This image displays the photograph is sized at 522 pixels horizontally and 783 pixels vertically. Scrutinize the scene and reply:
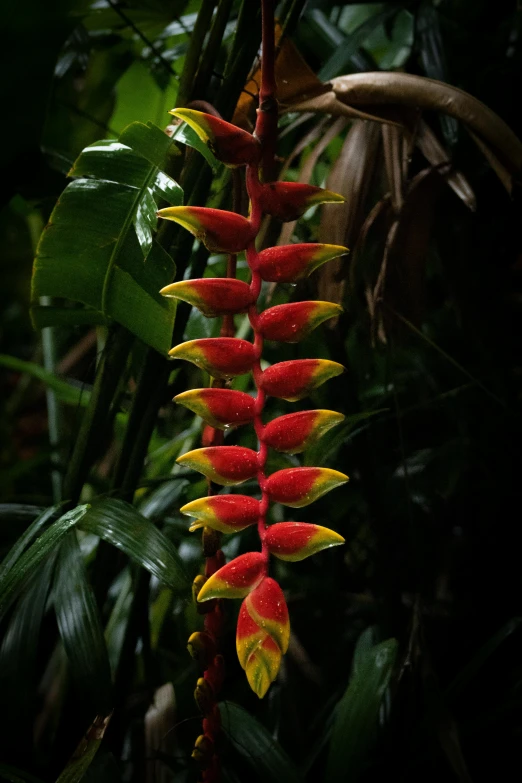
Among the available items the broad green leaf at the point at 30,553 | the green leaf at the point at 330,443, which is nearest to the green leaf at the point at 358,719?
the green leaf at the point at 330,443

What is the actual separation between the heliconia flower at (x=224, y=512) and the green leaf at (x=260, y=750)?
1.04ft

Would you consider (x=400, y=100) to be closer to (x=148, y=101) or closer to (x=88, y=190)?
(x=88, y=190)

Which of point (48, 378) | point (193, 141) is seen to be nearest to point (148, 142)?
point (193, 141)

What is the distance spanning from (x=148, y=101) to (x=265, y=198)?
0.53 metres

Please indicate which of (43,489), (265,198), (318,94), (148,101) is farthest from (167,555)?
(43,489)

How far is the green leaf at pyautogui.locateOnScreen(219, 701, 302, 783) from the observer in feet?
1.81

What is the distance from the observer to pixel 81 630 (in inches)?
19.0

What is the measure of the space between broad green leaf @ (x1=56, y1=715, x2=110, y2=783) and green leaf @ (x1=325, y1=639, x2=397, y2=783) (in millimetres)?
232

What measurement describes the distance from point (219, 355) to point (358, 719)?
40cm

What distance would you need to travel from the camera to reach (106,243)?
46 centimetres

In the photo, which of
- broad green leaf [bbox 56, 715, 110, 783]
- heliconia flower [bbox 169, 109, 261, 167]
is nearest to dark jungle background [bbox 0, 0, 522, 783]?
broad green leaf [bbox 56, 715, 110, 783]

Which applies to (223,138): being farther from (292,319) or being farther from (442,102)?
(442,102)

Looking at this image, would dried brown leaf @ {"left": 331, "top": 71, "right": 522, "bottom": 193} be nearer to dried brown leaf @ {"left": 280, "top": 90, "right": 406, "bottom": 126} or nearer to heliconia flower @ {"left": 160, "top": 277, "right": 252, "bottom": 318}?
dried brown leaf @ {"left": 280, "top": 90, "right": 406, "bottom": 126}

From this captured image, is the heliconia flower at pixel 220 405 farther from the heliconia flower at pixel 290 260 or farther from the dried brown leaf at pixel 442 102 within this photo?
the dried brown leaf at pixel 442 102
